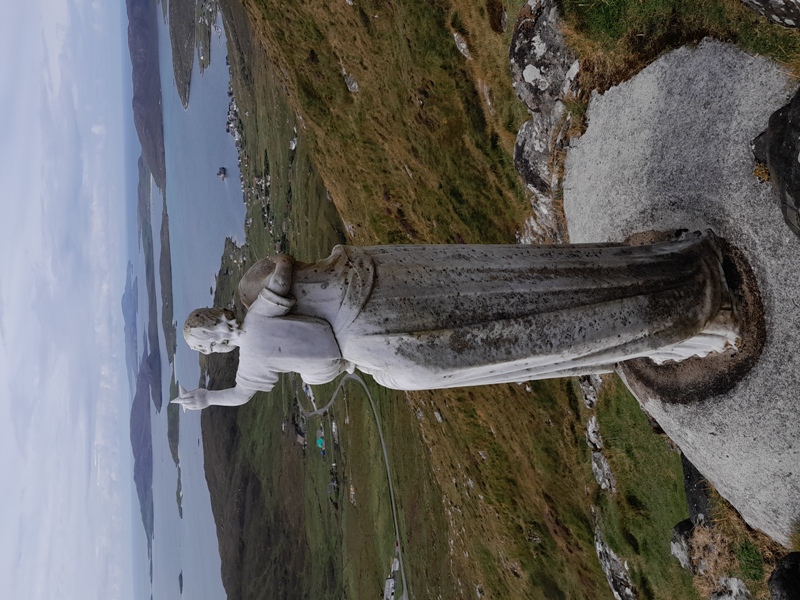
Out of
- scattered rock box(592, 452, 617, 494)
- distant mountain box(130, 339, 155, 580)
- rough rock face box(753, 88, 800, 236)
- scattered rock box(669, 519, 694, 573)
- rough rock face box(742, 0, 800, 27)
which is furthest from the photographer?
distant mountain box(130, 339, 155, 580)

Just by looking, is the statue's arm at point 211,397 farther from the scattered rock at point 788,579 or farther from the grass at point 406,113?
the grass at point 406,113

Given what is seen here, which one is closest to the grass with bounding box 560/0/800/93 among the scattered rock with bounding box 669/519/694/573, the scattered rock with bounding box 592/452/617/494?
the scattered rock with bounding box 669/519/694/573

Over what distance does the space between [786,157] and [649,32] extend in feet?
13.0

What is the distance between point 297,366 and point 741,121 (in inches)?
213

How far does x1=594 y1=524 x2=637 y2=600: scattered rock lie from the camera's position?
11.5 m

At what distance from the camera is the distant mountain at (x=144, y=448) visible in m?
92.1

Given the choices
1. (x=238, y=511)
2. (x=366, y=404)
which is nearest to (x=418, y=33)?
(x=366, y=404)

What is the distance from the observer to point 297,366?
5723 mm

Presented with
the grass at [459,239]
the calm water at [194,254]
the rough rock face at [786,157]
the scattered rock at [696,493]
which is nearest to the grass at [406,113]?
the grass at [459,239]

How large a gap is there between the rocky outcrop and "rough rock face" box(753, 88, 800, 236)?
5.05 meters

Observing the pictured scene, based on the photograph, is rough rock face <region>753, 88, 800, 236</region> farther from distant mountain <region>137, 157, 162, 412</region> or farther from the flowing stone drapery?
distant mountain <region>137, 157, 162, 412</region>

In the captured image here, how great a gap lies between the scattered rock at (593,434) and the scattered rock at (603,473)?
19 centimetres

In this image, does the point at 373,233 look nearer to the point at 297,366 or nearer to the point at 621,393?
the point at 621,393

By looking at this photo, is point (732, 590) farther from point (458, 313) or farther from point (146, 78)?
Answer: point (146, 78)
